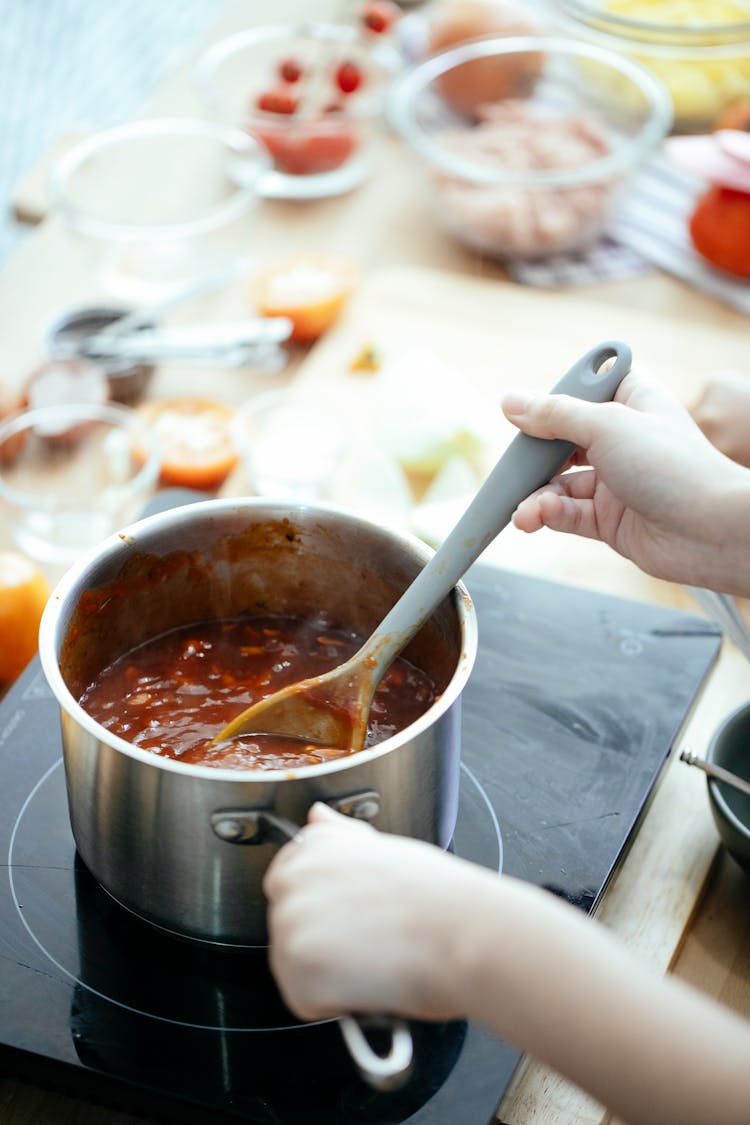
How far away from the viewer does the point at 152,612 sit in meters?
1.05

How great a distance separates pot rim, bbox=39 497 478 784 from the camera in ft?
2.56

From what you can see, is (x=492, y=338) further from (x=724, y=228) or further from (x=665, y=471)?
(x=665, y=471)

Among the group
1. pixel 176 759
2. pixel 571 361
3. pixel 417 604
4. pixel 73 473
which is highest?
pixel 417 604

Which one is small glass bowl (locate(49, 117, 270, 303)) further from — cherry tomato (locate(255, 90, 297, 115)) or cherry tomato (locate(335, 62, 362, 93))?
cherry tomato (locate(335, 62, 362, 93))

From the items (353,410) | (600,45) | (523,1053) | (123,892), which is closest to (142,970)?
(123,892)

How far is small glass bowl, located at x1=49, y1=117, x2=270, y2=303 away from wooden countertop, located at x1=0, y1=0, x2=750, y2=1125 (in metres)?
0.05

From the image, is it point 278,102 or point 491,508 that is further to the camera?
point 278,102

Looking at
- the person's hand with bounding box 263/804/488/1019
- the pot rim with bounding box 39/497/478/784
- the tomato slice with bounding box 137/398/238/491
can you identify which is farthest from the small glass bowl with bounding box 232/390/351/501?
the person's hand with bounding box 263/804/488/1019

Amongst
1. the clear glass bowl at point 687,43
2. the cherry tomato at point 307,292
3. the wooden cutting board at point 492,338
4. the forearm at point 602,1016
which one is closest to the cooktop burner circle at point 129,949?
the forearm at point 602,1016

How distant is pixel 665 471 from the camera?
0.91 meters

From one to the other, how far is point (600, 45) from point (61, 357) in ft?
3.21

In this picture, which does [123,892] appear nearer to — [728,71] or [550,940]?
[550,940]

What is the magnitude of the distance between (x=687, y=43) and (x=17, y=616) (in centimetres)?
132

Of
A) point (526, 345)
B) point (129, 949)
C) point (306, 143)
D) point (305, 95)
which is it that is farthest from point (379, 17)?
point (129, 949)
